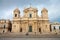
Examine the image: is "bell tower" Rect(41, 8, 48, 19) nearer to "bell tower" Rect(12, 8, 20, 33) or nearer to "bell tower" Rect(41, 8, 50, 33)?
"bell tower" Rect(41, 8, 50, 33)

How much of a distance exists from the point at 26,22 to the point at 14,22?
178 inches

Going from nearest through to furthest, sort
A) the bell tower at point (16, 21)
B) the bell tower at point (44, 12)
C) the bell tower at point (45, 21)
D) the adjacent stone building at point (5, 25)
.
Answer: the bell tower at point (45, 21) → the bell tower at point (16, 21) → the bell tower at point (44, 12) → the adjacent stone building at point (5, 25)

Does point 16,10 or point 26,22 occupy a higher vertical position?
point 16,10

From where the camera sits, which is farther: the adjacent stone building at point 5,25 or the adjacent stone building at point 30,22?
the adjacent stone building at point 5,25

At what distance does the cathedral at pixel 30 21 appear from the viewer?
5367cm

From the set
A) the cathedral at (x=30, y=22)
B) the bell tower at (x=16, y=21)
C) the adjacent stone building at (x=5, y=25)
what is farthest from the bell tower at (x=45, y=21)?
the adjacent stone building at (x=5, y=25)

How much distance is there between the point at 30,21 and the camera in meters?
54.5

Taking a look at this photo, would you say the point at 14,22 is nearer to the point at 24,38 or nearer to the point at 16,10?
the point at 16,10

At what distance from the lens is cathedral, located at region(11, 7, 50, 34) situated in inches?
2113

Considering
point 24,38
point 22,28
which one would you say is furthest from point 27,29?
point 24,38

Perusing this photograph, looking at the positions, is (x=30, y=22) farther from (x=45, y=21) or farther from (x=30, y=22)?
(x=45, y=21)

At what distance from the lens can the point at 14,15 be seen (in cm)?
5534

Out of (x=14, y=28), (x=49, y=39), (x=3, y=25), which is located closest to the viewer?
(x=49, y=39)

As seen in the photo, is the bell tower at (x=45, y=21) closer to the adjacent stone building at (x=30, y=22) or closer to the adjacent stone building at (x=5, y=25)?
the adjacent stone building at (x=30, y=22)
